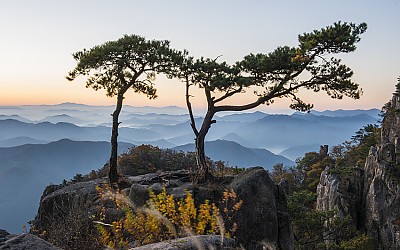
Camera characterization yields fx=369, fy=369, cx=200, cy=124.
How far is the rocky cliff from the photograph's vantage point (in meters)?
24.7

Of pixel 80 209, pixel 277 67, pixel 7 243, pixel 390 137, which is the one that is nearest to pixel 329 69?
pixel 277 67

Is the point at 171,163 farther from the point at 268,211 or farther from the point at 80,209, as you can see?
the point at 80,209

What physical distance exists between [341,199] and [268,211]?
54.6 ft

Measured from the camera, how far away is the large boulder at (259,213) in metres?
11.4

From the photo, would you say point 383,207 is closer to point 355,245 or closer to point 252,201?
point 355,245

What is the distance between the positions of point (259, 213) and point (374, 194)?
689 inches

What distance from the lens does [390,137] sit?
29.5 metres

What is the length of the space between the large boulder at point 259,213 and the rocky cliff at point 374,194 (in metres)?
13.9

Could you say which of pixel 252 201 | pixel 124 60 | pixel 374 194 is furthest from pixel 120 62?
pixel 374 194

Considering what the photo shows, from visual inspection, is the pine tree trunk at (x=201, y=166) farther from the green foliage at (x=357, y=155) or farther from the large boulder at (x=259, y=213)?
the green foliage at (x=357, y=155)

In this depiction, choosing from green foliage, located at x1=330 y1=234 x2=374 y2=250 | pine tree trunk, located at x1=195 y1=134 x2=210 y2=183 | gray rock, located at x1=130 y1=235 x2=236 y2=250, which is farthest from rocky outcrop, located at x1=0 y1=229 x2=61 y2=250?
green foliage, located at x1=330 y1=234 x2=374 y2=250

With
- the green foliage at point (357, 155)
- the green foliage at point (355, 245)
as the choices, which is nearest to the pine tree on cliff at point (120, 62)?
the green foliage at point (355, 245)

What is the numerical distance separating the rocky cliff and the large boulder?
13857 mm

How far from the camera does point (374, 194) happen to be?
2578 cm
